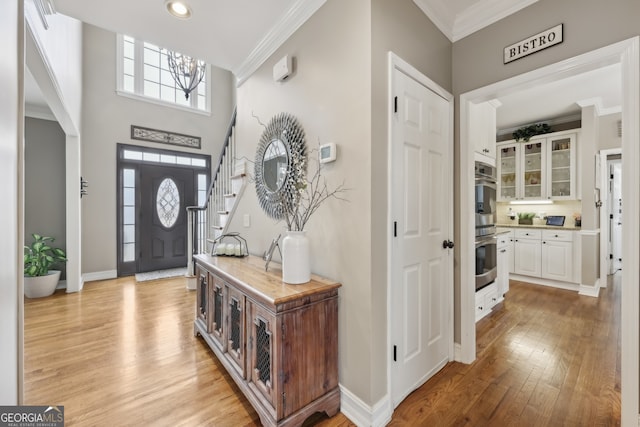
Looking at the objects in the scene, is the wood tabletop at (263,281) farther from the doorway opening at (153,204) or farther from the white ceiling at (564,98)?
the doorway opening at (153,204)

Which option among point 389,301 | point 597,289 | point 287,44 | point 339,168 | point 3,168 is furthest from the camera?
point 597,289

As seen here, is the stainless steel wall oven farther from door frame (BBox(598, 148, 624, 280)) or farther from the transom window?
the transom window

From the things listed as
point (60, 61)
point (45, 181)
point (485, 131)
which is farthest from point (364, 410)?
point (45, 181)

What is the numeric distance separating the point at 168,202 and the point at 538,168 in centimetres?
700

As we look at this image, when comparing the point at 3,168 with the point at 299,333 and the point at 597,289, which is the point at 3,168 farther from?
the point at 597,289

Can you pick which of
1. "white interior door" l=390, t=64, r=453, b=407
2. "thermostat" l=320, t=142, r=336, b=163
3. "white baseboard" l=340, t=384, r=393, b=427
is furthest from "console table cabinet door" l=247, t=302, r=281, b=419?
"thermostat" l=320, t=142, r=336, b=163

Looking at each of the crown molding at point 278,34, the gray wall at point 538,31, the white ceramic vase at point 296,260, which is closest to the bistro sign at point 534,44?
the gray wall at point 538,31

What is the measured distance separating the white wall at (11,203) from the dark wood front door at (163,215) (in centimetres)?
456

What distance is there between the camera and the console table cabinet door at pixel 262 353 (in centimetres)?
145

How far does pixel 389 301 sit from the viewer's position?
1.62 m

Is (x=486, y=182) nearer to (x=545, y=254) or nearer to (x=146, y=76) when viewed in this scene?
(x=545, y=254)

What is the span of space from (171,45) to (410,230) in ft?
8.86

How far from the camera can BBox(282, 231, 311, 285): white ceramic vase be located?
1652mm

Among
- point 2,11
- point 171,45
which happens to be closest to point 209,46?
point 171,45
